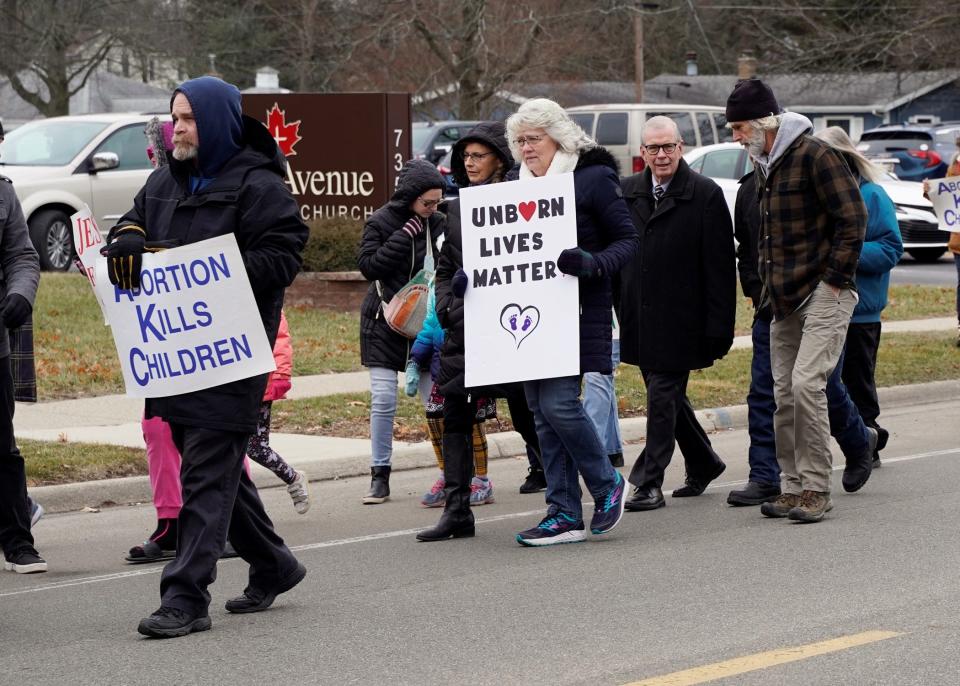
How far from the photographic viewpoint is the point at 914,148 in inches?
1163

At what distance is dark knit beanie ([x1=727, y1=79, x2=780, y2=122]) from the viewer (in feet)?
25.9

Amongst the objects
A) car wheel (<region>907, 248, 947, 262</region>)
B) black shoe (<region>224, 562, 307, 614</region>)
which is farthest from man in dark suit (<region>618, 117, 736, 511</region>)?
car wheel (<region>907, 248, 947, 262</region>)

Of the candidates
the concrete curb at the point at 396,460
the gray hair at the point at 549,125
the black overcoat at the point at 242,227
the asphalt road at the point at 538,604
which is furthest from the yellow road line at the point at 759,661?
the concrete curb at the point at 396,460

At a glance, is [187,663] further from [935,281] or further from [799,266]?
[935,281]

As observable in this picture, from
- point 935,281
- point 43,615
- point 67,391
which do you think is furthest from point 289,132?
point 43,615

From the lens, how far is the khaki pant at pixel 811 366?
7.86 metres

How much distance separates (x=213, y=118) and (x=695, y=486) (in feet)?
13.7

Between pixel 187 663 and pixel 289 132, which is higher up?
pixel 289 132

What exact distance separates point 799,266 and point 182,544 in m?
3.48

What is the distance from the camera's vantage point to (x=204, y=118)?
5.84m

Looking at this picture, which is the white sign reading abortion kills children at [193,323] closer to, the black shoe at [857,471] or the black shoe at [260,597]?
the black shoe at [260,597]

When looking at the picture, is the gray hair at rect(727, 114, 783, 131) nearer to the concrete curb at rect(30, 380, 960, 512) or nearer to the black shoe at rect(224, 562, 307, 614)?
the black shoe at rect(224, 562, 307, 614)

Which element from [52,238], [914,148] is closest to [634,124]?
[914,148]

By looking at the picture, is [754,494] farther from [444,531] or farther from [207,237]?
[207,237]
